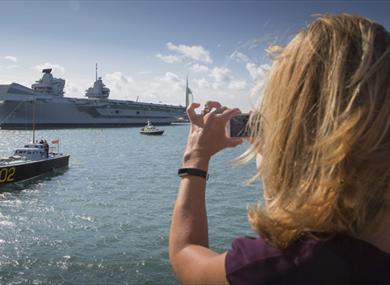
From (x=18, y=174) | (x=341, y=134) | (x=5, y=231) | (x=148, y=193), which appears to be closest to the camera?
(x=341, y=134)

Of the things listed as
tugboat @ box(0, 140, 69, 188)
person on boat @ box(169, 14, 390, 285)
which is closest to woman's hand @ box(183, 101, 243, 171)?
person on boat @ box(169, 14, 390, 285)

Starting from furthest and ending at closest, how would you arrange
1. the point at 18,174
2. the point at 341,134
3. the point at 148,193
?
the point at 18,174 < the point at 148,193 < the point at 341,134

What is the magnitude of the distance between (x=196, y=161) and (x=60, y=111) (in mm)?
90595

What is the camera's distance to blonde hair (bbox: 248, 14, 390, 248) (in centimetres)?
115

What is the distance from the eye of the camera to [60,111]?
285 feet

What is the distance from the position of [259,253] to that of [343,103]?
514 mm

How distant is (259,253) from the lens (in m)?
1.17

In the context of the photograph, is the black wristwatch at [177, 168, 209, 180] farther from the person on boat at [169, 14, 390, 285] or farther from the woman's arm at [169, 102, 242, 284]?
the person on boat at [169, 14, 390, 285]

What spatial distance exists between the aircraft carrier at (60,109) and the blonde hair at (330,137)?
7265 cm

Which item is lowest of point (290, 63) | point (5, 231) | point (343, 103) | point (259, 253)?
point (5, 231)

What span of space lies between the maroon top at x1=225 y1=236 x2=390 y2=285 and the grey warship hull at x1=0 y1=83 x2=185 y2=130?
239 ft

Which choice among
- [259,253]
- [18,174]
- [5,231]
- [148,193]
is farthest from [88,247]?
[18,174]

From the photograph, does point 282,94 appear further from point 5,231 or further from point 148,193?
point 148,193

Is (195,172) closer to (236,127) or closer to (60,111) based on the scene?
(236,127)
